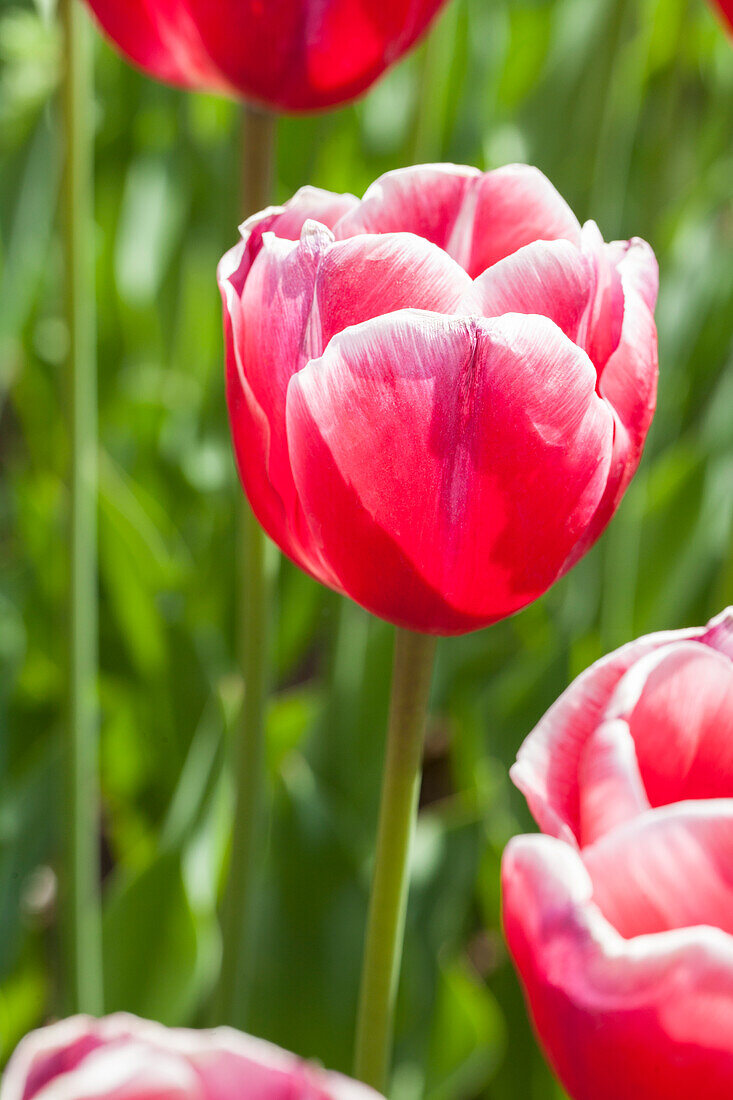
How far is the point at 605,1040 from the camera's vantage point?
0.24 m

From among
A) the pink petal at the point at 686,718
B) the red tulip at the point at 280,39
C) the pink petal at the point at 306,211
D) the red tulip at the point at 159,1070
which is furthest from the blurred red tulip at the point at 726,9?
the red tulip at the point at 159,1070

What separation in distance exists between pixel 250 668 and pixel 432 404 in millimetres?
220

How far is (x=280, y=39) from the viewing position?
46cm

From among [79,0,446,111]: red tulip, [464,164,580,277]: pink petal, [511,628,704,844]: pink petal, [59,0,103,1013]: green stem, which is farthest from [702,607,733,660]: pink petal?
[59,0,103,1013]: green stem

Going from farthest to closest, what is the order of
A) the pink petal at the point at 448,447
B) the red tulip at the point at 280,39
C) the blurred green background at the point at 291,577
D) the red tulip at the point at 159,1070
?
1. the blurred green background at the point at 291,577
2. the red tulip at the point at 280,39
3. the pink petal at the point at 448,447
4. the red tulip at the point at 159,1070

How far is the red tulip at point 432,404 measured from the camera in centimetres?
31

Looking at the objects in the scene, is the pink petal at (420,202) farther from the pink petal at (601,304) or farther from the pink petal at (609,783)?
the pink petal at (609,783)

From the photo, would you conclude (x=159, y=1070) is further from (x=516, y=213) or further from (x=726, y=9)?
(x=726, y=9)

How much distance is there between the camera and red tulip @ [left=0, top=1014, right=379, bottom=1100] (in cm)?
20

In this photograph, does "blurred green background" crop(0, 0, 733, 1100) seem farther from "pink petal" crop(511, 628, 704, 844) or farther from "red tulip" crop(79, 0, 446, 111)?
"pink petal" crop(511, 628, 704, 844)

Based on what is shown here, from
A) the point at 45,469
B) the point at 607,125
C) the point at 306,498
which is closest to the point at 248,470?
the point at 306,498

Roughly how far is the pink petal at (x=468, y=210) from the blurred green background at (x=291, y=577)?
10.8 inches

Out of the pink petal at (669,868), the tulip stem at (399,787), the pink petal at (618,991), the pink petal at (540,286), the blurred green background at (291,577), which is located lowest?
the blurred green background at (291,577)

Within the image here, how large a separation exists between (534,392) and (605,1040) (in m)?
0.14
